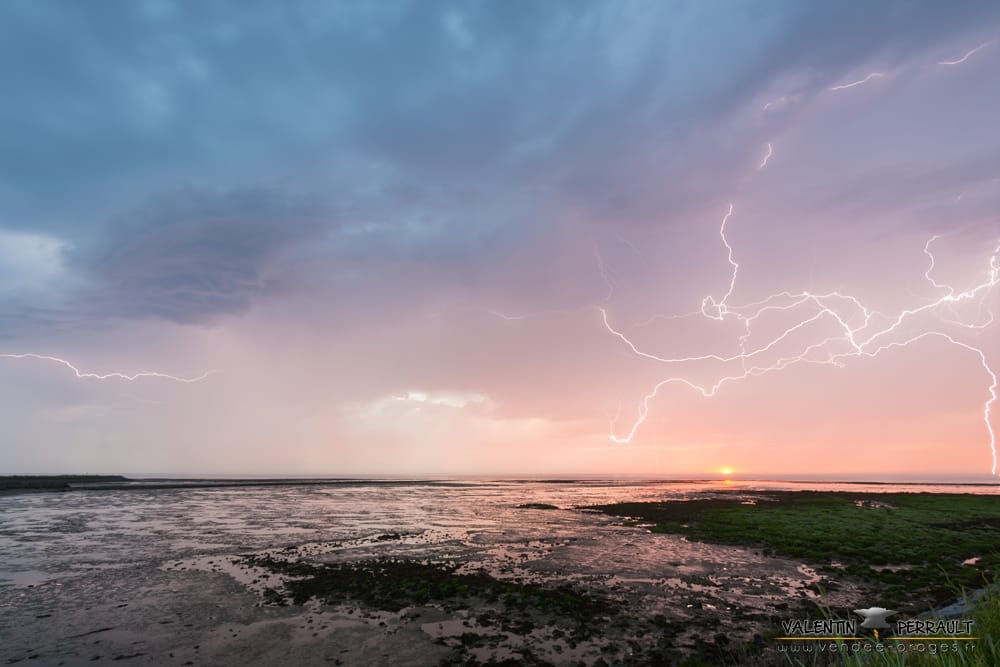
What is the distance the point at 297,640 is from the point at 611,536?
82.7ft

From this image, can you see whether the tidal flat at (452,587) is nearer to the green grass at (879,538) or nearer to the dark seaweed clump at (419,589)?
the dark seaweed clump at (419,589)

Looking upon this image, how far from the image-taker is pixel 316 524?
4028 cm

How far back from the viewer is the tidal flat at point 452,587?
13.4 metres

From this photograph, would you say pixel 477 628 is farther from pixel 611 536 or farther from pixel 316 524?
pixel 316 524

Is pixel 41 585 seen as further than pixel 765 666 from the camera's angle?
Yes

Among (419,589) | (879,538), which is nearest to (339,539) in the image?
(419,589)

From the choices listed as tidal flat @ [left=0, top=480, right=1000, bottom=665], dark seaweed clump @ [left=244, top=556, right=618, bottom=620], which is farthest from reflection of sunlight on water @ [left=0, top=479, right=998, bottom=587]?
dark seaweed clump @ [left=244, top=556, right=618, bottom=620]

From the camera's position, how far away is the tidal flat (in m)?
13.4

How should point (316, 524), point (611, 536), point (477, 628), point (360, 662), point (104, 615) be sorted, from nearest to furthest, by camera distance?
point (360, 662), point (477, 628), point (104, 615), point (611, 536), point (316, 524)

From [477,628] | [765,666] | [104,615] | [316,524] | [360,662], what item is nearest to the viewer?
[765,666]

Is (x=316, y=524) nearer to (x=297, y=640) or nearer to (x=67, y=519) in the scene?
(x=67, y=519)

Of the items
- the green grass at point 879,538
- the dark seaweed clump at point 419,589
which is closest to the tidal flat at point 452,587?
the dark seaweed clump at point 419,589

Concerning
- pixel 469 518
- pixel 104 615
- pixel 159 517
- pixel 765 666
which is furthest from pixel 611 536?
A: pixel 159 517

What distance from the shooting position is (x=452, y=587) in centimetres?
1956
